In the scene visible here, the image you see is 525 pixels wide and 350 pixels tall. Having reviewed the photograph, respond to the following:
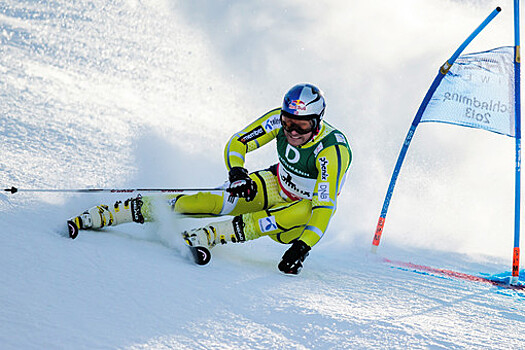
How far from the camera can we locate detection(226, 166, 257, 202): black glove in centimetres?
363

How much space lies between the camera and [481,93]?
16.0ft

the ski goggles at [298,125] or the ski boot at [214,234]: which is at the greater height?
the ski goggles at [298,125]

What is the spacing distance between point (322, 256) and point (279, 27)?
893cm

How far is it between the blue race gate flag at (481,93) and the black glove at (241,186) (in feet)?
7.15

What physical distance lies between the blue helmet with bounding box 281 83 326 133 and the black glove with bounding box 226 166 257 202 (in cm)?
49

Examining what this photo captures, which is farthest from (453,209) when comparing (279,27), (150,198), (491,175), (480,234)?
(279,27)

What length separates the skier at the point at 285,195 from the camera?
11.3 ft

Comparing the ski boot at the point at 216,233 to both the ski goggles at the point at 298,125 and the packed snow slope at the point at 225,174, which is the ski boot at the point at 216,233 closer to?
the packed snow slope at the point at 225,174

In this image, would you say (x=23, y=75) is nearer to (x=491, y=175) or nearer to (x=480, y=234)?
(x=480, y=234)

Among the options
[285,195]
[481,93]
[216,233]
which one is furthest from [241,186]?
[481,93]

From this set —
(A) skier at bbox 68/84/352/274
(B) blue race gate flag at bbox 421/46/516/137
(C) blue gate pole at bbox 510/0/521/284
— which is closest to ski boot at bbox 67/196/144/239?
(A) skier at bbox 68/84/352/274

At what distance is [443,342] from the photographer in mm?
2525

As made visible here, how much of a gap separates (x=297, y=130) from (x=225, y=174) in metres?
2.84

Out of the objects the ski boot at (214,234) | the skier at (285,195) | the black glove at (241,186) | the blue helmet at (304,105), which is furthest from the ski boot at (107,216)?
the blue helmet at (304,105)
